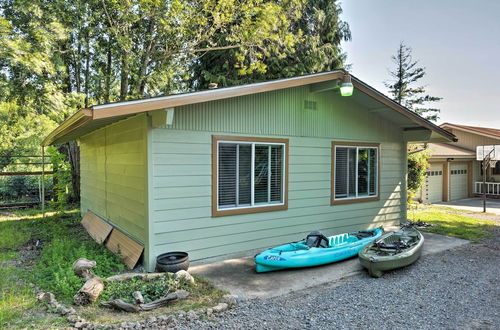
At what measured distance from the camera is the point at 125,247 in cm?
557

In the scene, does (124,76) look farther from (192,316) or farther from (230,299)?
(192,316)

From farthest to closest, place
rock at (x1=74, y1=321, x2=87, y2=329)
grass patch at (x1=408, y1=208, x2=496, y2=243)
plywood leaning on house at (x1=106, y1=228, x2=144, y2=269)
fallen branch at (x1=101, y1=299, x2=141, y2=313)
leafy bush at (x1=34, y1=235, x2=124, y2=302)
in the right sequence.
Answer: grass patch at (x1=408, y1=208, x2=496, y2=243), plywood leaning on house at (x1=106, y1=228, x2=144, y2=269), leafy bush at (x1=34, y1=235, x2=124, y2=302), fallen branch at (x1=101, y1=299, x2=141, y2=313), rock at (x1=74, y1=321, x2=87, y2=329)

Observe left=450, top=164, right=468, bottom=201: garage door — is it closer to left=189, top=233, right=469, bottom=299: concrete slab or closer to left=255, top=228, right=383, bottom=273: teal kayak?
left=255, top=228, right=383, bottom=273: teal kayak

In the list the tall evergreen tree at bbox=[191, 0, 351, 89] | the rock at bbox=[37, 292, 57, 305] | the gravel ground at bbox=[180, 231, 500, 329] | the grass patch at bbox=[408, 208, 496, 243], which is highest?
the tall evergreen tree at bbox=[191, 0, 351, 89]

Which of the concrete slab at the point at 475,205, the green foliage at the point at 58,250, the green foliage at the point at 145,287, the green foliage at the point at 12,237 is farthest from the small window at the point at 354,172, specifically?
the concrete slab at the point at 475,205

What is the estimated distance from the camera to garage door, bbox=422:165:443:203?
1438cm

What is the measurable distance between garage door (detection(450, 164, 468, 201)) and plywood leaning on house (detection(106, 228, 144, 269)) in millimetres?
15448

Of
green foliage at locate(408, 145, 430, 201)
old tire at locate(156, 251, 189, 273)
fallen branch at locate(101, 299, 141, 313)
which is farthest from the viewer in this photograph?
green foliage at locate(408, 145, 430, 201)

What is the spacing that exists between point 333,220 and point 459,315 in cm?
353

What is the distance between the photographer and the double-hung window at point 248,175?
5.61 metres

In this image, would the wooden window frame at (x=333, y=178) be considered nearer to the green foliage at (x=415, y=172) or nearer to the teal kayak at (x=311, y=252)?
the teal kayak at (x=311, y=252)

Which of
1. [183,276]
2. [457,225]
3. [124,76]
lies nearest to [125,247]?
[183,276]

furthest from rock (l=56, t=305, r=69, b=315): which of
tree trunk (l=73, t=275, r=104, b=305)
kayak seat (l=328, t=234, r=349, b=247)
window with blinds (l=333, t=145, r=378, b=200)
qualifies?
window with blinds (l=333, t=145, r=378, b=200)

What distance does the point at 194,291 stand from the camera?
4137 millimetres
